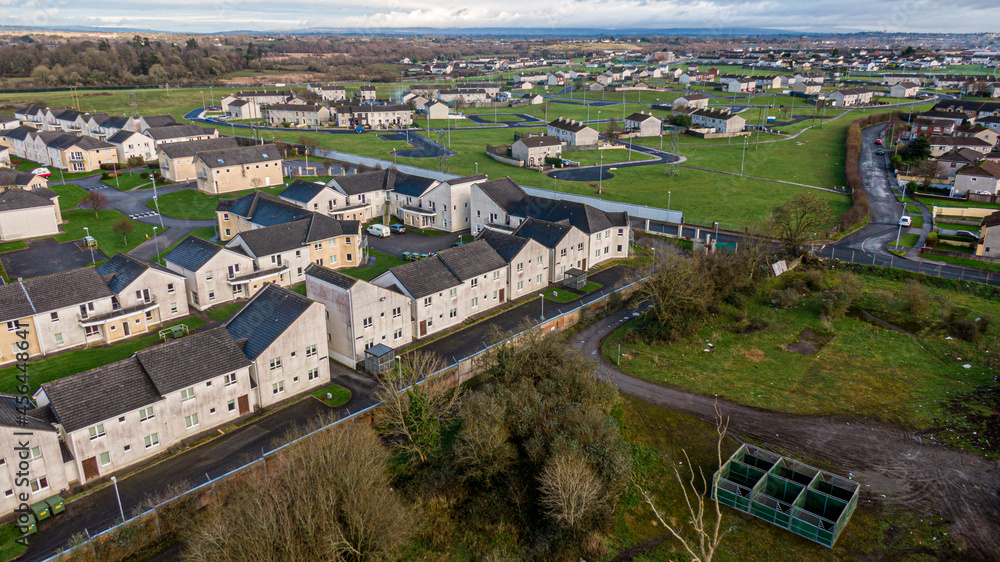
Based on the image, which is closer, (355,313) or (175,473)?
(175,473)

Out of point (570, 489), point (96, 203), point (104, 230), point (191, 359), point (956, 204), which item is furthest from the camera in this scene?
point (956, 204)

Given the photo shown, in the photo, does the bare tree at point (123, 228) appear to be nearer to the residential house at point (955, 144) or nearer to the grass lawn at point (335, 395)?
the grass lawn at point (335, 395)

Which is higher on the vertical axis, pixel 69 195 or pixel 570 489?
pixel 69 195

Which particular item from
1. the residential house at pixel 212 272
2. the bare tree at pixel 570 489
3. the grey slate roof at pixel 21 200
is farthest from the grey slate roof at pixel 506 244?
the grey slate roof at pixel 21 200

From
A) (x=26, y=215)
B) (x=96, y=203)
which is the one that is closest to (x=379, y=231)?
(x=96, y=203)

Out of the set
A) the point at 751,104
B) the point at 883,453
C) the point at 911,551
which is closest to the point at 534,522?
the point at 911,551

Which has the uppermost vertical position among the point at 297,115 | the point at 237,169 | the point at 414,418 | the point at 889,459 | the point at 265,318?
the point at 297,115

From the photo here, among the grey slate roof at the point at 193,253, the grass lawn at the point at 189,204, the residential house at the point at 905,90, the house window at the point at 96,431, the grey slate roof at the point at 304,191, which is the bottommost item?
the house window at the point at 96,431

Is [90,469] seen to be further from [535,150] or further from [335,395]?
[535,150]
